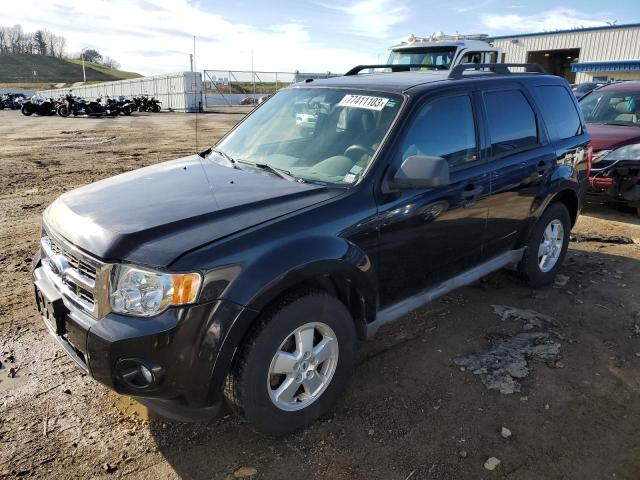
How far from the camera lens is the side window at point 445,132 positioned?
326 cm

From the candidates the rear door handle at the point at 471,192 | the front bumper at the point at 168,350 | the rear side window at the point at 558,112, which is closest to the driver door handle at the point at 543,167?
the rear side window at the point at 558,112

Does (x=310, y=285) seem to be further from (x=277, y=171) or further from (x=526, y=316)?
(x=526, y=316)

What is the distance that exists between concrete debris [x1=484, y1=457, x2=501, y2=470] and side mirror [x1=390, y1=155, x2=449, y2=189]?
5.00ft

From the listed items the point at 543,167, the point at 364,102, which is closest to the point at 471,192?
the point at 364,102

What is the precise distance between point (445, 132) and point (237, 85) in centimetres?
4226

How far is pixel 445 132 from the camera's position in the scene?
3.50 m

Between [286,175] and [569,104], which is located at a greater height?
[569,104]

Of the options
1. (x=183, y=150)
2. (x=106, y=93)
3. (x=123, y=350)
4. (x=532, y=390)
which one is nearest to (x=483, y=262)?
(x=532, y=390)

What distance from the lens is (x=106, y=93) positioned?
181 ft

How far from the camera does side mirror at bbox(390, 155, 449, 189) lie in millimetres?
2863

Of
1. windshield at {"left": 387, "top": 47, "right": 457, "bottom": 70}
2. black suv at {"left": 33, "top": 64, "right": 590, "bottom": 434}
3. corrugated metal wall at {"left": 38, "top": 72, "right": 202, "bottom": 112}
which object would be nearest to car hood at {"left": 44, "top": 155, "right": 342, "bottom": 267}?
black suv at {"left": 33, "top": 64, "right": 590, "bottom": 434}

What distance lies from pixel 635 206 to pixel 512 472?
20.7 ft

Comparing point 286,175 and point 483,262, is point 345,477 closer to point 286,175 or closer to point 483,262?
point 286,175

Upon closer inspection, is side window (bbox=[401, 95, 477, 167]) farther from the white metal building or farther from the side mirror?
the white metal building
